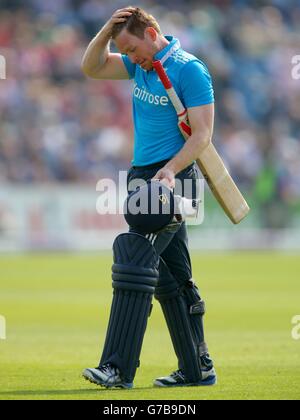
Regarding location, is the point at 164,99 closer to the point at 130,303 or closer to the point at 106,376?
the point at 130,303

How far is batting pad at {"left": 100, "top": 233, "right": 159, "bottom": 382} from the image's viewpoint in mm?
6695

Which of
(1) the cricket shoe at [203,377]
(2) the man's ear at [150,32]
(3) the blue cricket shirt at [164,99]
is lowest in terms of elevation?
(1) the cricket shoe at [203,377]

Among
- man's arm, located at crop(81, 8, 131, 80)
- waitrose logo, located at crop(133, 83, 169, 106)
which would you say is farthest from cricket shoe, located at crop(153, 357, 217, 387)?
man's arm, located at crop(81, 8, 131, 80)

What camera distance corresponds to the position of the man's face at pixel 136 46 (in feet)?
22.7

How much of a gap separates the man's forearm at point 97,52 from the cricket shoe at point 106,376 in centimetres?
215

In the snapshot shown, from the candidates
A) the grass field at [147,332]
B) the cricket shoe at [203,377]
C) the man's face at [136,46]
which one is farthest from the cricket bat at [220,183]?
the grass field at [147,332]

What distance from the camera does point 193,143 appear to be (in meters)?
6.82

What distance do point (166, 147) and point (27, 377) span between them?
74.0 inches

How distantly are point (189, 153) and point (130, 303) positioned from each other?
1.03m

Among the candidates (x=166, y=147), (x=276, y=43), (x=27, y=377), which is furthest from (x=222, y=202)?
(x=276, y=43)

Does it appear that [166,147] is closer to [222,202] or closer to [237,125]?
[222,202]

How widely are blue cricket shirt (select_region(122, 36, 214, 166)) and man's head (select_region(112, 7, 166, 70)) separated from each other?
78 millimetres

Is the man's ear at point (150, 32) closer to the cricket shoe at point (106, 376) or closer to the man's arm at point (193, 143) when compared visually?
the man's arm at point (193, 143)

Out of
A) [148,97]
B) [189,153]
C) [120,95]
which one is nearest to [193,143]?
[189,153]
